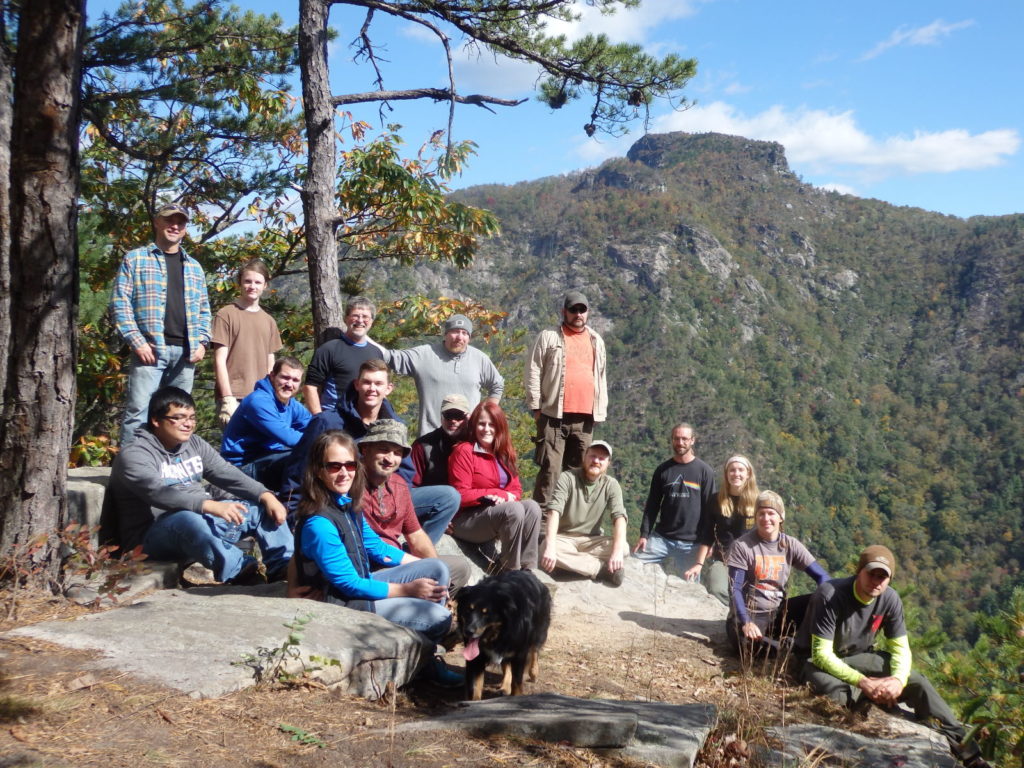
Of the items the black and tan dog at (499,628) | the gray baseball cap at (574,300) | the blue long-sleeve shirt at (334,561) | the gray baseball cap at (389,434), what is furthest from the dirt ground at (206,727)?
the gray baseball cap at (574,300)

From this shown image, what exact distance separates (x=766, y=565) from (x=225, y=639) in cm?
335

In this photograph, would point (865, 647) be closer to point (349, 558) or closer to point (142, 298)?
point (349, 558)

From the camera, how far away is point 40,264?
358cm

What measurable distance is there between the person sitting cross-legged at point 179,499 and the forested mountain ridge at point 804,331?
1142 inches

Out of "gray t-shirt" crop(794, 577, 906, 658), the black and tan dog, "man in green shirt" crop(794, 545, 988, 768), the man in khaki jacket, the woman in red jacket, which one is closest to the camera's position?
the black and tan dog

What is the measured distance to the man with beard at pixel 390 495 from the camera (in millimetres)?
4105

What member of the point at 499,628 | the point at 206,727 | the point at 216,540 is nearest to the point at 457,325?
the point at 216,540

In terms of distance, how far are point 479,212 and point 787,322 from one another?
2860 inches

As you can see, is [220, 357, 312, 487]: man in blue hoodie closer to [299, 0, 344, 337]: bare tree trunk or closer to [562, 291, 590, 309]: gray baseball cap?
[299, 0, 344, 337]: bare tree trunk

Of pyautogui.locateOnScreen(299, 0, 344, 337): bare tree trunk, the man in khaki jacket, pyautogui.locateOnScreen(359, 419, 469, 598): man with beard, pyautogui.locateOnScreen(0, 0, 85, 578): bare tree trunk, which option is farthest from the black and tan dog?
pyautogui.locateOnScreen(299, 0, 344, 337): bare tree trunk

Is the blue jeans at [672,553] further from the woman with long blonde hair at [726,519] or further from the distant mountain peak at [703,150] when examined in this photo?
the distant mountain peak at [703,150]

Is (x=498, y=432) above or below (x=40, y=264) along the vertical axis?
below

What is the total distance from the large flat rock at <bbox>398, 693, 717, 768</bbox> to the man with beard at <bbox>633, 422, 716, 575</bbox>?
330cm

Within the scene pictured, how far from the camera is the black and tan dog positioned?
348 centimetres
